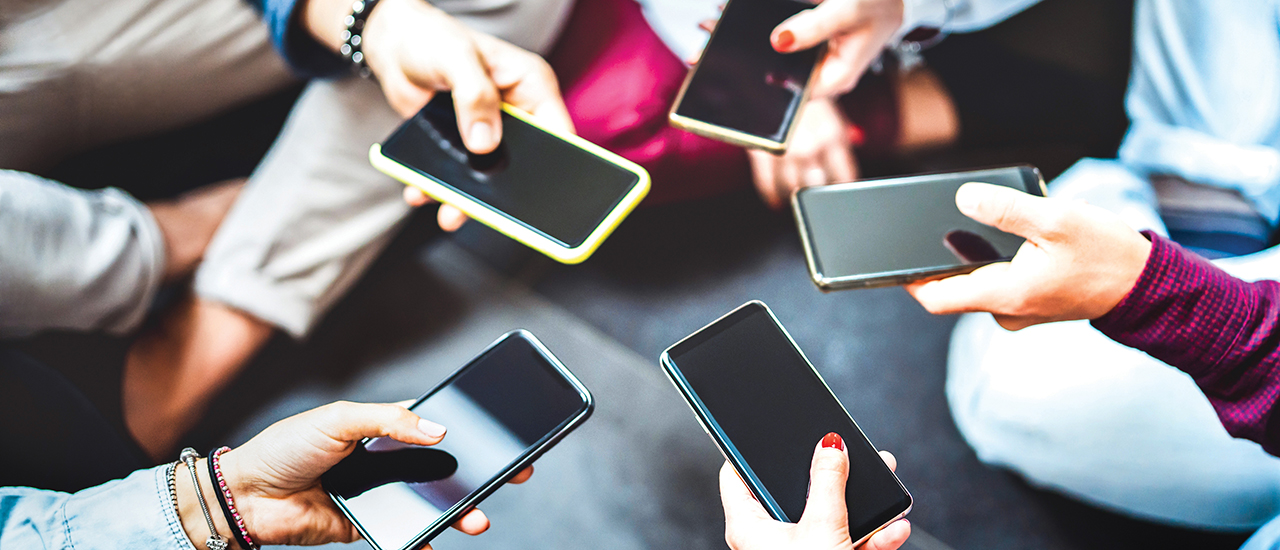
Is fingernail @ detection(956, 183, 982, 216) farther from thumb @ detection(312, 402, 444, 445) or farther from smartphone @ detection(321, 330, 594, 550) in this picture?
thumb @ detection(312, 402, 444, 445)

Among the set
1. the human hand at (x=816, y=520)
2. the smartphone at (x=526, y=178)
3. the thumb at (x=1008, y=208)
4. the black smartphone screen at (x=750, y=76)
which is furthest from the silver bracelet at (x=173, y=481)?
the thumb at (x=1008, y=208)

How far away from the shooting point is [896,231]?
57cm


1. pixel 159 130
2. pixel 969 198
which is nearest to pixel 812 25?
pixel 969 198

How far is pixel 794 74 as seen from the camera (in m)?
0.65

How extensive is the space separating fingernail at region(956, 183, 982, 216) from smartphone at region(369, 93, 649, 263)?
9.9 inches

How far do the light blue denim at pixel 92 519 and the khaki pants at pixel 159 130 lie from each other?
0.61ft

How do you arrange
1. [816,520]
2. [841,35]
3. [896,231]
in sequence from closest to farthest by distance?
1. [816,520]
2. [896,231]
3. [841,35]

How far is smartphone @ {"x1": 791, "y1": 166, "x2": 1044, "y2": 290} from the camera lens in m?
0.55

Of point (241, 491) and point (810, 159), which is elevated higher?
point (810, 159)

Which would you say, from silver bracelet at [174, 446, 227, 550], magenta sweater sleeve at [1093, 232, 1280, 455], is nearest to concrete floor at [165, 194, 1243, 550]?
silver bracelet at [174, 446, 227, 550]

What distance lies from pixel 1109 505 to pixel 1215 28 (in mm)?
500

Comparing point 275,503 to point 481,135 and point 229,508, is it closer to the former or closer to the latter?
point 229,508

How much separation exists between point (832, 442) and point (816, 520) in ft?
0.21

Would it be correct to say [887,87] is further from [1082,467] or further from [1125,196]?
[1082,467]
